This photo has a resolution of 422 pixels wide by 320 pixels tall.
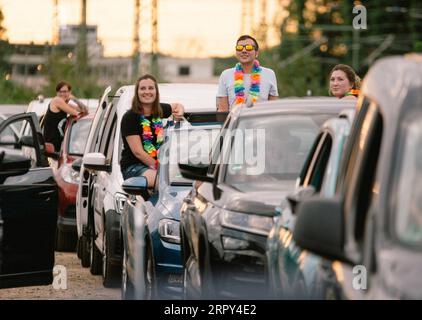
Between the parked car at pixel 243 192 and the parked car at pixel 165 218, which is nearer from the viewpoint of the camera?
the parked car at pixel 243 192

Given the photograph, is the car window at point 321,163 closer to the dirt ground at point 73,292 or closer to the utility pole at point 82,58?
the dirt ground at point 73,292

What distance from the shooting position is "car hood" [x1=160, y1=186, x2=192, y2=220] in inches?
483

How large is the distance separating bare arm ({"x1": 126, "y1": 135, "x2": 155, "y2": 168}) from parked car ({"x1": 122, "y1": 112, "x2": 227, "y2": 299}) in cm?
72

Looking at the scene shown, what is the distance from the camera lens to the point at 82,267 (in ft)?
57.2

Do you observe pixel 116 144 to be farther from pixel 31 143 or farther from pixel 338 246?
pixel 338 246

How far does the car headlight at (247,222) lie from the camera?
948 cm

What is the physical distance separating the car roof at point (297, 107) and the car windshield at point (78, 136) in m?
9.87

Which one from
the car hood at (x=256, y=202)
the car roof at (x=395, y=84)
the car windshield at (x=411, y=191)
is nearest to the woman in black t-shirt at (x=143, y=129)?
the car hood at (x=256, y=202)

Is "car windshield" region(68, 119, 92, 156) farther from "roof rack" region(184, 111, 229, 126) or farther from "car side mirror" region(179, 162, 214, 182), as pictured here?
"car side mirror" region(179, 162, 214, 182)

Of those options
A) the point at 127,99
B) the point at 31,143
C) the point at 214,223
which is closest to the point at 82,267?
the point at 127,99

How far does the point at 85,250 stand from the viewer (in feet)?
56.6

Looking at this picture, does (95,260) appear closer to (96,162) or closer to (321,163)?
(96,162)
